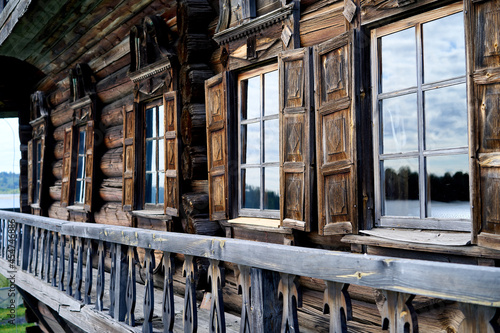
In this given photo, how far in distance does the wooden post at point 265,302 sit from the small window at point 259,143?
1957 millimetres

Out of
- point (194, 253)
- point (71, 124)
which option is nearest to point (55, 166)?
point (71, 124)

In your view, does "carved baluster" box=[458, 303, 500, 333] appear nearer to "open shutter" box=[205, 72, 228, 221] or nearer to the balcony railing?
the balcony railing

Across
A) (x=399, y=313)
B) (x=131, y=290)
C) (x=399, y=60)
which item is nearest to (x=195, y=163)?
(x=131, y=290)

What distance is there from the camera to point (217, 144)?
16.3 ft

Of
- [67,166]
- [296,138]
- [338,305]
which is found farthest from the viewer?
[67,166]

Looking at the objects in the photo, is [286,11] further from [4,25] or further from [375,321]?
[4,25]

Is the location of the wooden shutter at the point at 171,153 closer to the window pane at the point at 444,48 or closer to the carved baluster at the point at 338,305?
the window pane at the point at 444,48

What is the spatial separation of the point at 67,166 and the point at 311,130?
6.49 metres

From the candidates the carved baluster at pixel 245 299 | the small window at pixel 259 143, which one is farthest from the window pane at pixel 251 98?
the carved baluster at pixel 245 299

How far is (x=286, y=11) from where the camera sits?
4.19 m

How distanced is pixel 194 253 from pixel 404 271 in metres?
1.45

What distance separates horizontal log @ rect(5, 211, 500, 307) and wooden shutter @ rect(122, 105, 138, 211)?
11.2 ft

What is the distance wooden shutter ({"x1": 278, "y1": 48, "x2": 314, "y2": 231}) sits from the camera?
12.8 ft

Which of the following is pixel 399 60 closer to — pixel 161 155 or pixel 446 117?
pixel 446 117
